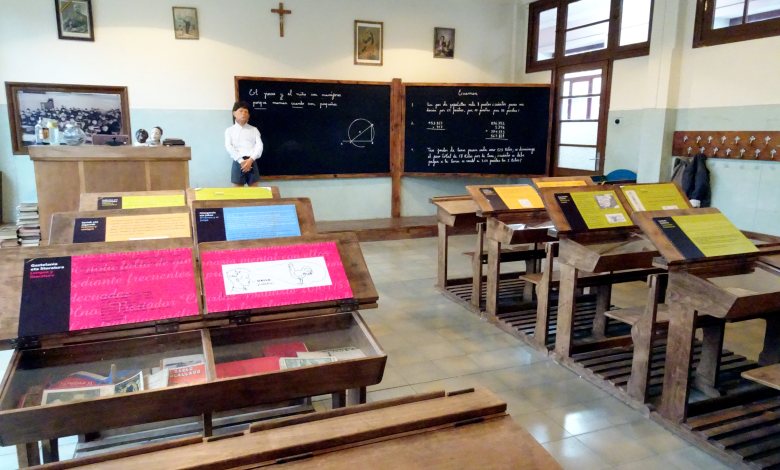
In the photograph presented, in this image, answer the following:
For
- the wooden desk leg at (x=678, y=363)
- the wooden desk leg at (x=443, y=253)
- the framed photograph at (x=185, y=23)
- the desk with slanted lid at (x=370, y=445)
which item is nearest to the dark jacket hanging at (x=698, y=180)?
the wooden desk leg at (x=443, y=253)

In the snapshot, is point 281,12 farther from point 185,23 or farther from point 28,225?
point 28,225

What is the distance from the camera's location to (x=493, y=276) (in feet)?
12.8

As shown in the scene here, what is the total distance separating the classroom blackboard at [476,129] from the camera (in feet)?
23.8

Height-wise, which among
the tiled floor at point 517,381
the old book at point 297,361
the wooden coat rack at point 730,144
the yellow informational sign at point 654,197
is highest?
the wooden coat rack at point 730,144

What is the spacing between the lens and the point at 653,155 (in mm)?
5688

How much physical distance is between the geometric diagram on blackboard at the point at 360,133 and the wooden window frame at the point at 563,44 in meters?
2.49

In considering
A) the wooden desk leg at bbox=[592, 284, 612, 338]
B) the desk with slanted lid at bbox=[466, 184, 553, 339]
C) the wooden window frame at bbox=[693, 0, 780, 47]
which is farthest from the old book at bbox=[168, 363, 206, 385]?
the wooden window frame at bbox=[693, 0, 780, 47]

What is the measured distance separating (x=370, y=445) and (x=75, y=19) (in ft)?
21.8

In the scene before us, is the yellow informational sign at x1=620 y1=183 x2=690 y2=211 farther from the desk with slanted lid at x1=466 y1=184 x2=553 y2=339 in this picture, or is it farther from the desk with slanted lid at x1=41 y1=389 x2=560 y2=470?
the desk with slanted lid at x1=41 y1=389 x2=560 y2=470

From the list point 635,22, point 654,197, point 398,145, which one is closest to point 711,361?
point 654,197

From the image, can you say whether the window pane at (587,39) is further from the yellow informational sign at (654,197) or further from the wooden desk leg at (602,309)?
the wooden desk leg at (602,309)

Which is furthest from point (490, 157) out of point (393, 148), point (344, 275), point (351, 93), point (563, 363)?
point (344, 275)

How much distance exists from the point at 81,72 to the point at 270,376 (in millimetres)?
5995

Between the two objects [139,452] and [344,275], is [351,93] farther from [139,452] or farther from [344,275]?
[139,452]
